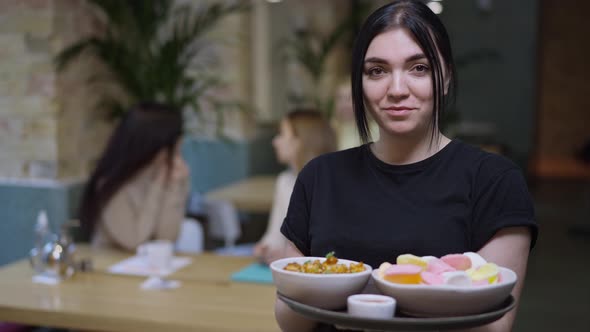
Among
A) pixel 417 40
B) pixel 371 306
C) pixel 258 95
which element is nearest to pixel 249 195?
pixel 258 95

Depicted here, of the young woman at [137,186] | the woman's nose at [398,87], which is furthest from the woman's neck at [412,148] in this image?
the young woman at [137,186]

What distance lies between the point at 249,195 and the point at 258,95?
65.5 inches

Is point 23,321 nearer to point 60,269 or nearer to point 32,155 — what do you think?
point 60,269

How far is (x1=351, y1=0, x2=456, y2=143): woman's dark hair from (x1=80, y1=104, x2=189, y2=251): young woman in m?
1.99

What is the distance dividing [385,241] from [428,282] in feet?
0.59

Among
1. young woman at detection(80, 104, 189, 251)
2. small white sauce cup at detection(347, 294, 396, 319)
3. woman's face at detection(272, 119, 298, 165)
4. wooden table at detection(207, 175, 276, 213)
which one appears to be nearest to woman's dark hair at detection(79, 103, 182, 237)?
young woman at detection(80, 104, 189, 251)

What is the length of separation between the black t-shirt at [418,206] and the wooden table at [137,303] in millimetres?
812

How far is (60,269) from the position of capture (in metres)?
2.55

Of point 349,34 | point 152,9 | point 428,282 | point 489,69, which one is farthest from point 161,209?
point 489,69

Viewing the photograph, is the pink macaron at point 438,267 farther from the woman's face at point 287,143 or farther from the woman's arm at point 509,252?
the woman's face at point 287,143

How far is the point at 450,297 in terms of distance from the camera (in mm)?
1005

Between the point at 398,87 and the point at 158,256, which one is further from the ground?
the point at 398,87

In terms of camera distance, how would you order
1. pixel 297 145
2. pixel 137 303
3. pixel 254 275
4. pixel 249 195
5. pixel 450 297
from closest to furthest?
pixel 450 297
pixel 137 303
pixel 254 275
pixel 297 145
pixel 249 195

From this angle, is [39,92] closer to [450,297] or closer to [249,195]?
[249,195]
